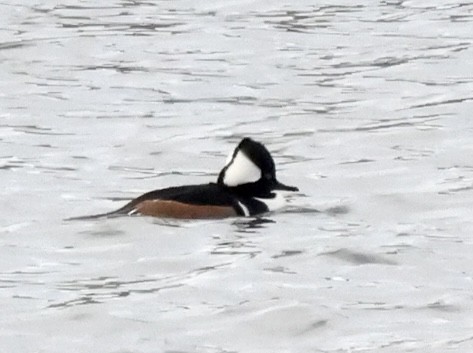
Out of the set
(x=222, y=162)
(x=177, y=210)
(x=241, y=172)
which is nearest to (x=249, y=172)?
(x=241, y=172)

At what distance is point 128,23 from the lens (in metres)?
18.9

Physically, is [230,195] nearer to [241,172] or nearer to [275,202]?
[241,172]

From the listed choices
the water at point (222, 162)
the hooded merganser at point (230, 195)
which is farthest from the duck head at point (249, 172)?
the water at point (222, 162)

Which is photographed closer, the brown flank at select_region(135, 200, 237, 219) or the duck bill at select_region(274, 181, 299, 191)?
the brown flank at select_region(135, 200, 237, 219)

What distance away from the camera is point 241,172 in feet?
36.9

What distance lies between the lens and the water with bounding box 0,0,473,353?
8883 mm

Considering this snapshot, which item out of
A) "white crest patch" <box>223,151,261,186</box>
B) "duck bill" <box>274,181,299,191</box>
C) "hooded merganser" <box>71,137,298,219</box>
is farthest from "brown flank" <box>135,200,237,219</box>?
"duck bill" <box>274,181,299,191</box>

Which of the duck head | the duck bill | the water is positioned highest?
the duck head

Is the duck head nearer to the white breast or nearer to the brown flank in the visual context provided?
the white breast

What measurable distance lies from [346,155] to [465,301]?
166 inches

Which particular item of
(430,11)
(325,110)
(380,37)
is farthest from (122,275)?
(430,11)

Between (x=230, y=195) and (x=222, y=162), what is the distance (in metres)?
1.85

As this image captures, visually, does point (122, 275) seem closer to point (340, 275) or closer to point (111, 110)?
point (340, 275)

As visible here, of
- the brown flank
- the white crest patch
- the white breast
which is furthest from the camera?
the white breast
